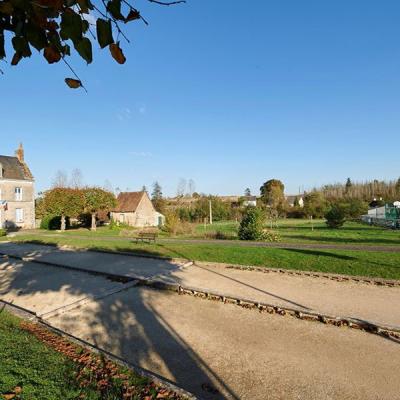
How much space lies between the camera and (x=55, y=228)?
32594 mm

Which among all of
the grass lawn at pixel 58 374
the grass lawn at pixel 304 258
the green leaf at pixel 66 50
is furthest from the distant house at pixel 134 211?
the green leaf at pixel 66 50

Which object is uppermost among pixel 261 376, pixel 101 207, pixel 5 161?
pixel 5 161

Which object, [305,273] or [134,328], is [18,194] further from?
[134,328]

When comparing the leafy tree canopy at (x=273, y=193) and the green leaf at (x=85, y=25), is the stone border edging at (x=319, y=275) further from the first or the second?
the leafy tree canopy at (x=273, y=193)

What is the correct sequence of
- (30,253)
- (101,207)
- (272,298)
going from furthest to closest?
(101,207)
(30,253)
(272,298)

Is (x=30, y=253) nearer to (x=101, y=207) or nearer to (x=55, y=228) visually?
(x=101, y=207)

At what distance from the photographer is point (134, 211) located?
3834cm

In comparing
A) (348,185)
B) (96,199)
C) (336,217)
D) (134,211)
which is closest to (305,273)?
(96,199)

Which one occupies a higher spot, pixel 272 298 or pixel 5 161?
pixel 5 161

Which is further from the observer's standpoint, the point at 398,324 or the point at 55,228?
the point at 55,228

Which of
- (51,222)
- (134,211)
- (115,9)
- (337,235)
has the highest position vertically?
(115,9)

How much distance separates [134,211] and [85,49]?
3708 cm

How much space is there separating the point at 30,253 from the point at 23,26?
15741mm

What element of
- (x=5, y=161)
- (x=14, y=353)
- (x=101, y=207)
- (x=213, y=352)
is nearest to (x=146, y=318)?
(x=213, y=352)
